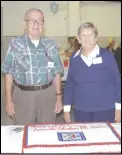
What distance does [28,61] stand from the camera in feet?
7.19

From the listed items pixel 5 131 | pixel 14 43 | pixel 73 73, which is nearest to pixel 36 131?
pixel 5 131

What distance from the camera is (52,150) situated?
128 cm

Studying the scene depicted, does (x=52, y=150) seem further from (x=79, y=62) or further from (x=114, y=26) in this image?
(x=114, y=26)

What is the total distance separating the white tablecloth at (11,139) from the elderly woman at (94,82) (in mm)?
420

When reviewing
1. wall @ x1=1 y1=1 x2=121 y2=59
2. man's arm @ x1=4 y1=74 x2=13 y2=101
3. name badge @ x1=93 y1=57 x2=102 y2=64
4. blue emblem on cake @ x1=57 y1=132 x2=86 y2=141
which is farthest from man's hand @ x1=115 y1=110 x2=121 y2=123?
wall @ x1=1 y1=1 x2=121 y2=59

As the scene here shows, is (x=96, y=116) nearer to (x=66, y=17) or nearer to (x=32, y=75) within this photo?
(x=32, y=75)

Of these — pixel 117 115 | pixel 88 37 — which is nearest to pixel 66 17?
pixel 88 37

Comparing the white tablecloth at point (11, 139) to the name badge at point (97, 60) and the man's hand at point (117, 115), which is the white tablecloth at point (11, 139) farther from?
the name badge at point (97, 60)

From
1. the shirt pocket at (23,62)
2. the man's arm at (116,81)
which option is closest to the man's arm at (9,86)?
the shirt pocket at (23,62)

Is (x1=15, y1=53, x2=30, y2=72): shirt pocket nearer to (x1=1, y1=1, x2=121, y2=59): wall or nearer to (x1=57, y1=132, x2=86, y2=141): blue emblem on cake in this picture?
(x1=57, y1=132, x2=86, y2=141): blue emblem on cake

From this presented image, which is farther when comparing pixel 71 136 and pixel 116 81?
pixel 116 81

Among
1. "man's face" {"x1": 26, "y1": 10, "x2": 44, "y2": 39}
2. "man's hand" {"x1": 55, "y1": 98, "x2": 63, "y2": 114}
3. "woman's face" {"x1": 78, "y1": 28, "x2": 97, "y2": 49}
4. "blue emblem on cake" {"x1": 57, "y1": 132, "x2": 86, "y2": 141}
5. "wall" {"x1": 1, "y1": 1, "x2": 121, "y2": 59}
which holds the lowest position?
"blue emblem on cake" {"x1": 57, "y1": 132, "x2": 86, "y2": 141}

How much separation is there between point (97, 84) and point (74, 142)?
755 mm

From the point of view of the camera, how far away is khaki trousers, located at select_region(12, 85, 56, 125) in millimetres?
2270
